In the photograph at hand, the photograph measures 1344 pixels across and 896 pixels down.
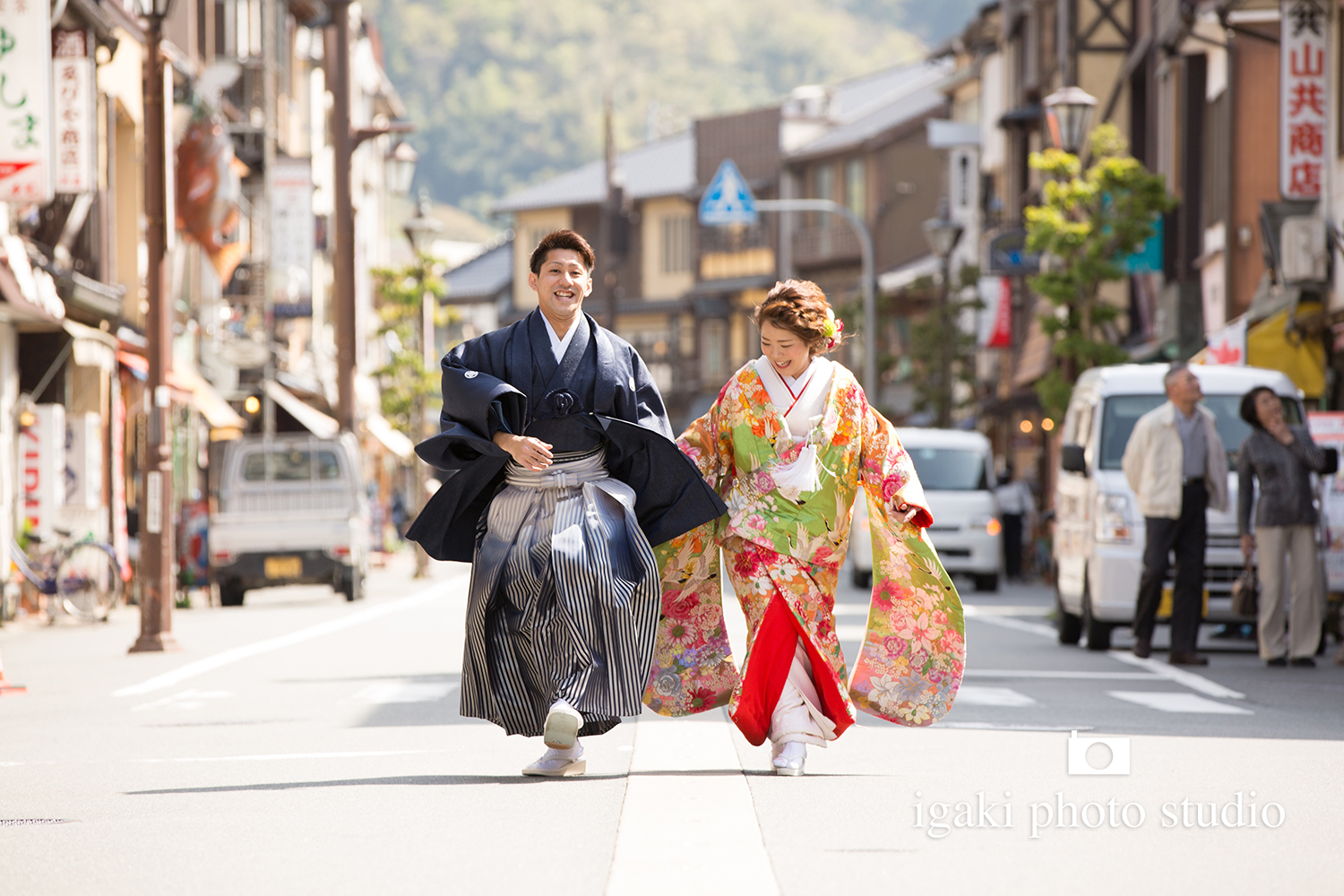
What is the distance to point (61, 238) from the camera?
25.5 meters

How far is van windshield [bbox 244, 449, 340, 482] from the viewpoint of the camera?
2595 cm

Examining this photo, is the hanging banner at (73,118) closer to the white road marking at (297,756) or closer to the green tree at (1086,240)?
the green tree at (1086,240)

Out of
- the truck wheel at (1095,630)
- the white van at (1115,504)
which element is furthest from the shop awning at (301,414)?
the truck wheel at (1095,630)

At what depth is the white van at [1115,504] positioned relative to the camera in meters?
15.1

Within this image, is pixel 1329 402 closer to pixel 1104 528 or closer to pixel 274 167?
pixel 1104 528

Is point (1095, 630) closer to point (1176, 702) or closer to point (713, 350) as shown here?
point (1176, 702)

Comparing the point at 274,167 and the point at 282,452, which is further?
the point at 274,167

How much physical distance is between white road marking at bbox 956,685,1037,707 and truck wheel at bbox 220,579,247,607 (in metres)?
14.2

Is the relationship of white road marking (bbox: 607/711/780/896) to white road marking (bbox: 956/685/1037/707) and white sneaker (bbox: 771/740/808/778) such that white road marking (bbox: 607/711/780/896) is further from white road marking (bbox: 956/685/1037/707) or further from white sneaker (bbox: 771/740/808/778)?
white road marking (bbox: 956/685/1037/707)

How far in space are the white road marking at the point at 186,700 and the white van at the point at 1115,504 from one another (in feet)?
21.3

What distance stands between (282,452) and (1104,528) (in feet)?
44.4

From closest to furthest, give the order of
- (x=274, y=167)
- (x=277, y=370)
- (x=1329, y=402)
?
(x=1329, y=402) → (x=274, y=167) → (x=277, y=370)

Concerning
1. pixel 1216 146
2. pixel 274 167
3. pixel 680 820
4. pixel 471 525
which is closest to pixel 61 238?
pixel 274 167

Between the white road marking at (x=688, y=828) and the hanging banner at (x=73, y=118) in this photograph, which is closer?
the white road marking at (x=688, y=828)
